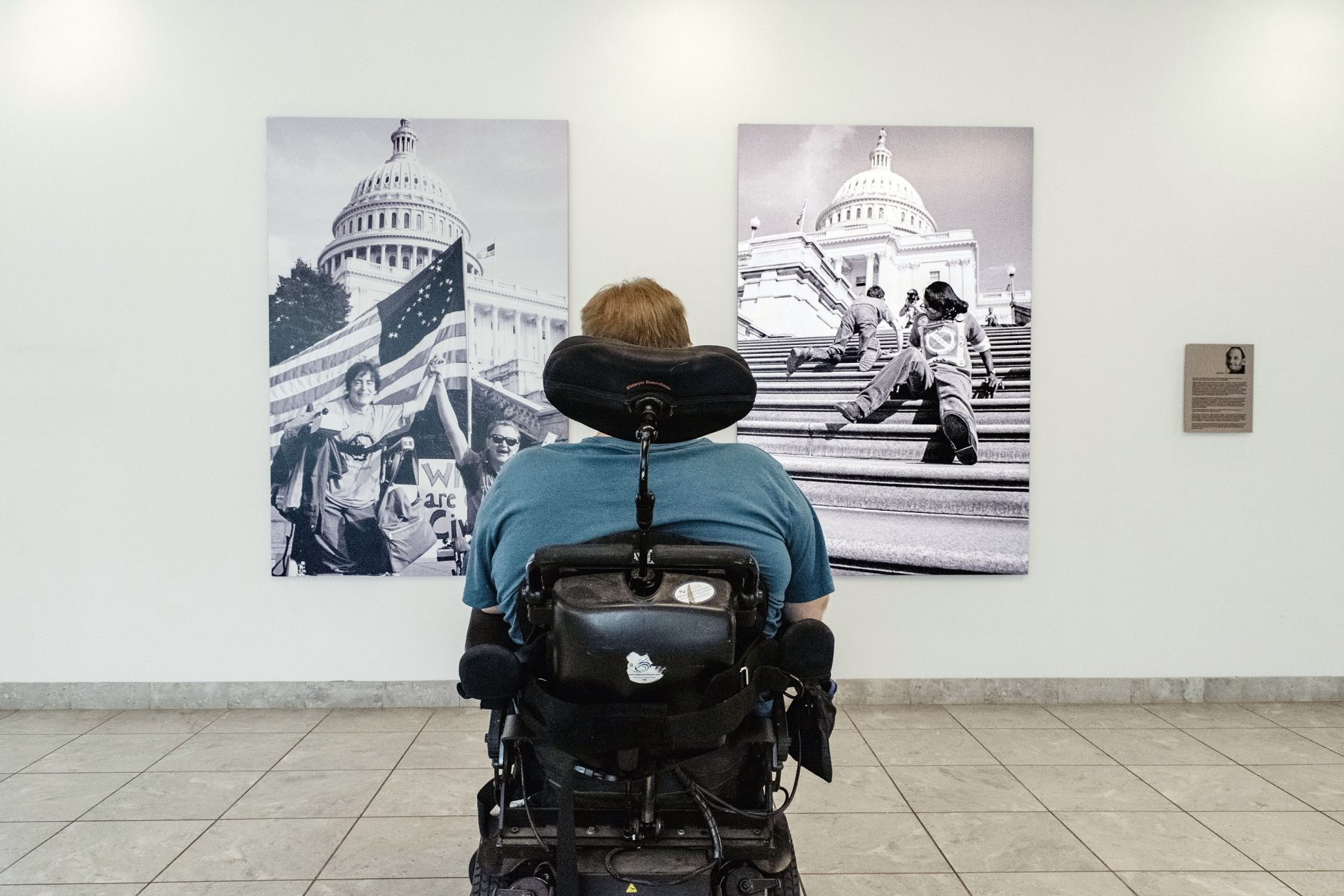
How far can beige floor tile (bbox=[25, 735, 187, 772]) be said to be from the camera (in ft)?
9.58

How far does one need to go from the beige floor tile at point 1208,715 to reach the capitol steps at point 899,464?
78cm

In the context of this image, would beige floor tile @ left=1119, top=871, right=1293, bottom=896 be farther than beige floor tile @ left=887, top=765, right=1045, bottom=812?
No

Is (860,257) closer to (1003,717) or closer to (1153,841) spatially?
(1003,717)

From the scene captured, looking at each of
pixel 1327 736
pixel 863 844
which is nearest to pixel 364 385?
pixel 863 844

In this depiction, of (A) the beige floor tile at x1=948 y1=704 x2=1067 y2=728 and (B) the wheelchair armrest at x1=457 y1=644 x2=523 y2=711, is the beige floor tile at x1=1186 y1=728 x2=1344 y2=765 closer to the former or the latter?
(A) the beige floor tile at x1=948 y1=704 x2=1067 y2=728

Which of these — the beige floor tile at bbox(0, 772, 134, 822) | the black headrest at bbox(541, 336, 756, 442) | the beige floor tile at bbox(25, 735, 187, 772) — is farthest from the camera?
the beige floor tile at bbox(25, 735, 187, 772)

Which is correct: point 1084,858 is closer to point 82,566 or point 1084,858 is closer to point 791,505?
point 791,505

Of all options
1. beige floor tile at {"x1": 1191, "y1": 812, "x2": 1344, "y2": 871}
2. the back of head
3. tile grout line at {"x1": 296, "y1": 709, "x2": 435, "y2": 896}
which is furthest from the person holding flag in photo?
beige floor tile at {"x1": 1191, "y1": 812, "x2": 1344, "y2": 871}

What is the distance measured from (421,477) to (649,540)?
93.3 inches

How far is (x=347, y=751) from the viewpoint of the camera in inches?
121

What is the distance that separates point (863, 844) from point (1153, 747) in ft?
Result: 4.42

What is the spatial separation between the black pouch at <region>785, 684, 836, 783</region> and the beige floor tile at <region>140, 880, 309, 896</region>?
55.4 inches

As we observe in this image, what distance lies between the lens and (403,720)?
338cm

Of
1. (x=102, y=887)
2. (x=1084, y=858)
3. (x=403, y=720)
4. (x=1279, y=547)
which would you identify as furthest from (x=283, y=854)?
(x=1279, y=547)
